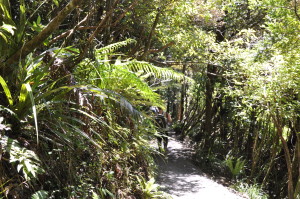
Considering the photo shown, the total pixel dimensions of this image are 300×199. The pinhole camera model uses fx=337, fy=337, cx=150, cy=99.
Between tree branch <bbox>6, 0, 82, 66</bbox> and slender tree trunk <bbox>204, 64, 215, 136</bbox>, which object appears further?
slender tree trunk <bbox>204, 64, 215, 136</bbox>

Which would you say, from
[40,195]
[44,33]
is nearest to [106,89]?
[44,33]

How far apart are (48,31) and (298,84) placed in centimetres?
555

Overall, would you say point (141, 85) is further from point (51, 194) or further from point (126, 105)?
point (51, 194)

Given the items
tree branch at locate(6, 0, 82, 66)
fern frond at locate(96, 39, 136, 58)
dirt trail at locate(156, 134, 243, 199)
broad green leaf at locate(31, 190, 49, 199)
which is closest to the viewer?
broad green leaf at locate(31, 190, 49, 199)

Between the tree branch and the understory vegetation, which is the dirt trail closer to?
the understory vegetation

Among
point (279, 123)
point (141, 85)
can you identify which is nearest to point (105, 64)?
point (141, 85)

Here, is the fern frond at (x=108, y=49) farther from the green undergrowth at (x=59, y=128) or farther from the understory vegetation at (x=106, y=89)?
the green undergrowth at (x=59, y=128)

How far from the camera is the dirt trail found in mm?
7734

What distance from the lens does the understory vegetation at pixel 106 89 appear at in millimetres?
3201

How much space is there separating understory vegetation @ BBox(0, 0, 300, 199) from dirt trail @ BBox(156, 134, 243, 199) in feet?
3.94

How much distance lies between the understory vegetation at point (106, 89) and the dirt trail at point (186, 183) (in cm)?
120

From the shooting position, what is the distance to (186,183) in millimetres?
8672

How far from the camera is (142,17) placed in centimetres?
715

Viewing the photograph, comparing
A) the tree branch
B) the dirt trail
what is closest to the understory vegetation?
the tree branch
